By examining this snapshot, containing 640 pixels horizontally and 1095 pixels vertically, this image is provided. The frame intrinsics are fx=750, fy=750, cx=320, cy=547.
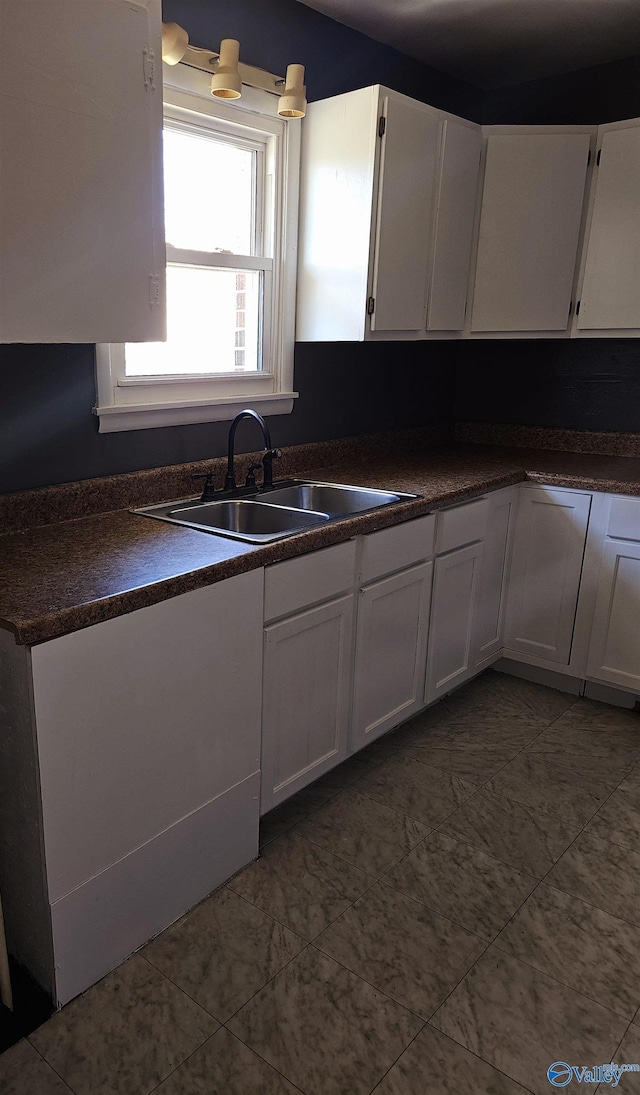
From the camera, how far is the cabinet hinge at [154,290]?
1.75m

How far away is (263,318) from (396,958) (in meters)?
2.06

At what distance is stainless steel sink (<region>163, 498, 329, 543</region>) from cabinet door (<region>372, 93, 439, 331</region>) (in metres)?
0.78

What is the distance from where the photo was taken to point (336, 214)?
2.59 m

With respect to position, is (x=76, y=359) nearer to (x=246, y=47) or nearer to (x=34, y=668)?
(x=34, y=668)

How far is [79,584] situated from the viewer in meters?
1.57

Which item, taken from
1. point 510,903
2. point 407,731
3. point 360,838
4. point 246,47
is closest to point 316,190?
point 246,47

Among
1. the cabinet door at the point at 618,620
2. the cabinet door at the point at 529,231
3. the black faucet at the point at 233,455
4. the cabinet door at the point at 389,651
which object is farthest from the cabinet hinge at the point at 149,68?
the cabinet door at the point at 618,620

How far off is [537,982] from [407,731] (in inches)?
43.8

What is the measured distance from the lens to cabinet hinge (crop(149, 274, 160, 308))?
5.75 feet

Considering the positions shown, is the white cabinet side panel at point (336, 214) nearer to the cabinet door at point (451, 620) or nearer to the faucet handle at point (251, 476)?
the faucet handle at point (251, 476)

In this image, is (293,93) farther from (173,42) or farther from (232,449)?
(232,449)

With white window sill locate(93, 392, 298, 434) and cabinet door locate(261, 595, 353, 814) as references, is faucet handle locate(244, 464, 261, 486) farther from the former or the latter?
cabinet door locate(261, 595, 353, 814)

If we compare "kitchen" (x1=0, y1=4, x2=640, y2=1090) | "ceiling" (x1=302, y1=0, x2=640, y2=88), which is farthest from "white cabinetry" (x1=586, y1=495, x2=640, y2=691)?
"ceiling" (x1=302, y1=0, x2=640, y2=88)

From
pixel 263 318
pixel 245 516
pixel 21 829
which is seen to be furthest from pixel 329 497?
pixel 21 829
